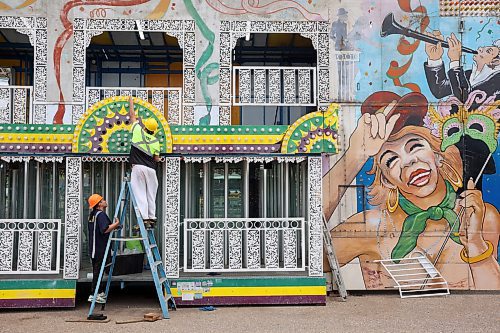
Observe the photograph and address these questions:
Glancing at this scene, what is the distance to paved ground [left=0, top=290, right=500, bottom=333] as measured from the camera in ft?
25.7

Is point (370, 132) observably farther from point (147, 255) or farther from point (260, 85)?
point (147, 255)

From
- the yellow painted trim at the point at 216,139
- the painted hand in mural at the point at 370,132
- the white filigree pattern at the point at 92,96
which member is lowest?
the yellow painted trim at the point at 216,139

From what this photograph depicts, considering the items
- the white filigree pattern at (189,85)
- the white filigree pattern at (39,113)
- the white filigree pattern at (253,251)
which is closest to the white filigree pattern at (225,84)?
the white filigree pattern at (189,85)

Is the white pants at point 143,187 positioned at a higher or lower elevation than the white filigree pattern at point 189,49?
lower

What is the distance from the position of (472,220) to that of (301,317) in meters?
4.43

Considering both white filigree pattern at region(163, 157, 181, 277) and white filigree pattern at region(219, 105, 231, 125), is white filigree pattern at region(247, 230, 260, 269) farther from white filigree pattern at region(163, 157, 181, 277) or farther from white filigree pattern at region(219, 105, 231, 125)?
white filigree pattern at region(219, 105, 231, 125)

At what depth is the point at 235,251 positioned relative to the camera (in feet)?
31.3

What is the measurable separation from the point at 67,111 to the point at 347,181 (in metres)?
5.52

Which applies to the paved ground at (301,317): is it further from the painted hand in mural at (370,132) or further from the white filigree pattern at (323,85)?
the white filigree pattern at (323,85)

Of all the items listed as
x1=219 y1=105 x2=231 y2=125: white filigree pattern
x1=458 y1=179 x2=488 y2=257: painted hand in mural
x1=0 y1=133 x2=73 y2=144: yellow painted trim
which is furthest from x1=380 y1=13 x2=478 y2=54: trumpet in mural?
x1=0 y1=133 x2=73 y2=144: yellow painted trim

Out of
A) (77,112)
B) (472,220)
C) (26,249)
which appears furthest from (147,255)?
(472,220)

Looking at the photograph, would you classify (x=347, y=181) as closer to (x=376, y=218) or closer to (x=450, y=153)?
(x=376, y=218)

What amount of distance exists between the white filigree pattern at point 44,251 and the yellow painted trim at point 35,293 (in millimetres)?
393

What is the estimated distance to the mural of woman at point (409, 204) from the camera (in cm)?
1087
